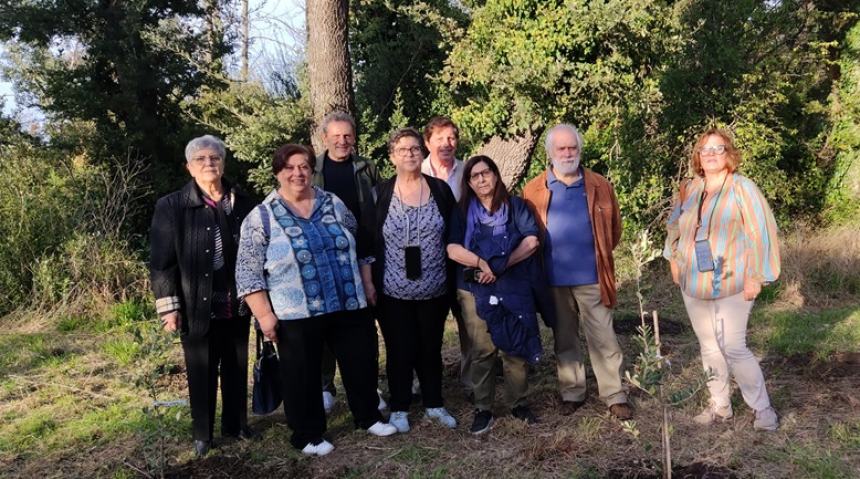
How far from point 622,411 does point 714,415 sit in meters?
0.55

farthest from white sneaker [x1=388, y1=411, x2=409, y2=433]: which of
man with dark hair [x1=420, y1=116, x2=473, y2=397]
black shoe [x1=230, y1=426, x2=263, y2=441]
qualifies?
black shoe [x1=230, y1=426, x2=263, y2=441]

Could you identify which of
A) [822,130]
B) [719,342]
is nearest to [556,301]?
[719,342]

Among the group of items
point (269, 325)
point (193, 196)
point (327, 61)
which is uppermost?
point (327, 61)

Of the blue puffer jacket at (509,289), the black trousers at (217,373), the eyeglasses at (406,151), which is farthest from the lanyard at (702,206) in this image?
the black trousers at (217,373)

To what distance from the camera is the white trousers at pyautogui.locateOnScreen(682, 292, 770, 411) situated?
3684 mm

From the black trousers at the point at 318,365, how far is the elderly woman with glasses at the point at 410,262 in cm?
16

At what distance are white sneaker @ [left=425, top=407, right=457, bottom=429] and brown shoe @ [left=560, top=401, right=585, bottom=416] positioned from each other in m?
0.73

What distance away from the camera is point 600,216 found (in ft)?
13.0

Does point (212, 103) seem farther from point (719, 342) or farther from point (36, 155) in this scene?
point (719, 342)

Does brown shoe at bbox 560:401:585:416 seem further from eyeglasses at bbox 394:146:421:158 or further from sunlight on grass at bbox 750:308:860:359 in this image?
sunlight on grass at bbox 750:308:860:359

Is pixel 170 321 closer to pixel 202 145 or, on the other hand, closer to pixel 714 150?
pixel 202 145

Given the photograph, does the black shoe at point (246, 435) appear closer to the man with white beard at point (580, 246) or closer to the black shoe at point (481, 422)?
the black shoe at point (481, 422)

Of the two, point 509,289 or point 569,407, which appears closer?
point 509,289

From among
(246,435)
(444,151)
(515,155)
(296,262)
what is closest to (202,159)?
(296,262)
